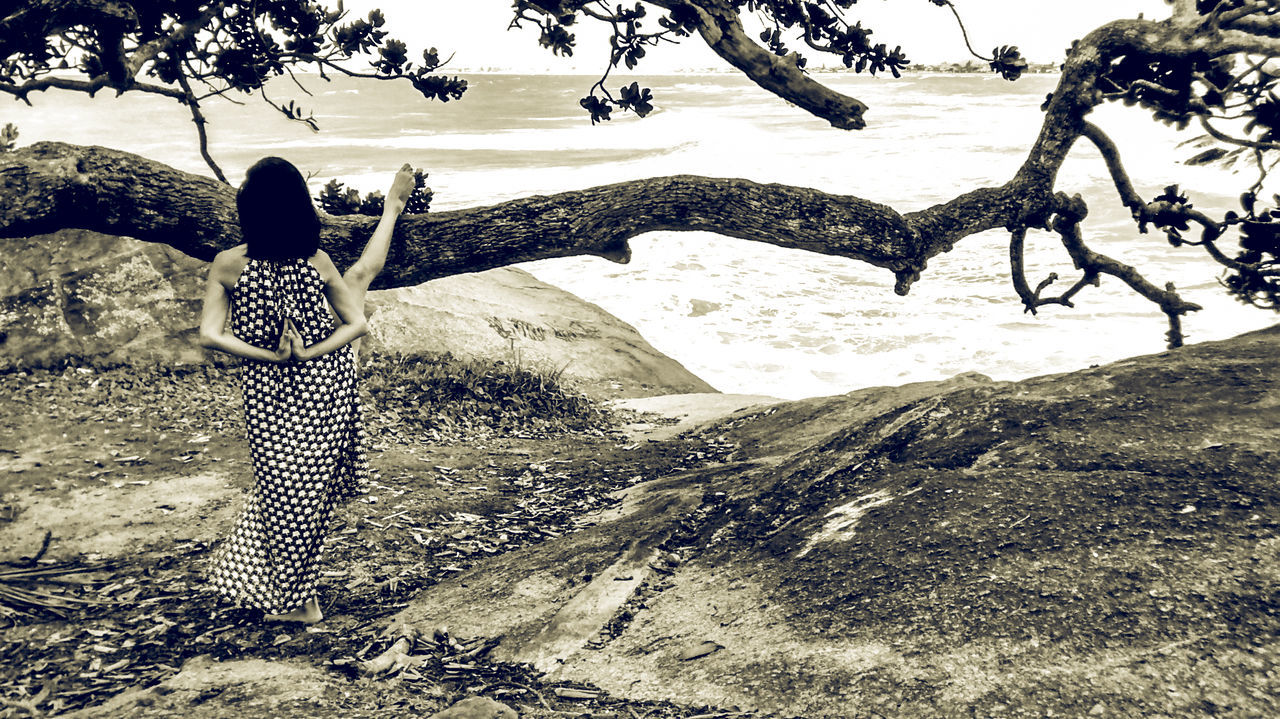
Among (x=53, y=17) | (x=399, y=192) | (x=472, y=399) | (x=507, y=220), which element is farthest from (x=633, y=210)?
(x=472, y=399)

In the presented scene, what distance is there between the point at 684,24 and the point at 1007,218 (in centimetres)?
264

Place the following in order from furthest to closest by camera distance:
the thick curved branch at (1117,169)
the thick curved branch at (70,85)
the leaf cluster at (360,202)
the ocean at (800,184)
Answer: the ocean at (800,184)
the thick curved branch at (1117,169)
the leaf cluster at (360,202)
the thick curved branch at (70,85)

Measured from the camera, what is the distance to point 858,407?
7223mm

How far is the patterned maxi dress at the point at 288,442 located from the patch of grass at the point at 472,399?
3356mm

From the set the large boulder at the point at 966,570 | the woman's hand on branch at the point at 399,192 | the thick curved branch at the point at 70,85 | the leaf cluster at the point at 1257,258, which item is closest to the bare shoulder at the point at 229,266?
the woman's hand on branch at the point at 399,192

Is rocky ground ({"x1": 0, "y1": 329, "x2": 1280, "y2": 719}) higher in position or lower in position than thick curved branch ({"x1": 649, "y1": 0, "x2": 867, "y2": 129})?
lower

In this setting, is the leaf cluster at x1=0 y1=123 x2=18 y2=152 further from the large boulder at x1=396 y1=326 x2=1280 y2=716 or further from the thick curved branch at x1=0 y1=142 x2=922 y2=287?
the large boulder at x1=396 y1=326 x2=1280 y2=716

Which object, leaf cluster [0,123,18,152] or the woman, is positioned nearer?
the woman

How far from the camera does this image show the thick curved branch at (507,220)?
4730mm

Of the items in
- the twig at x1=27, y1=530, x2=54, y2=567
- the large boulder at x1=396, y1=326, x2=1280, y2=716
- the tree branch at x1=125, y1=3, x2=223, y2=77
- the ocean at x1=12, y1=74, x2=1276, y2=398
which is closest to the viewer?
the large boulder at x1=396, y1=326, x2=1280, y2=716

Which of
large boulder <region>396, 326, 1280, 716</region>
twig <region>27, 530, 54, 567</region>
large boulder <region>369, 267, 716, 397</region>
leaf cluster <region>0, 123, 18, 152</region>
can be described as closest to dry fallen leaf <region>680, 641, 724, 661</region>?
large boulder <region>396, 326, 1280, 716</region>

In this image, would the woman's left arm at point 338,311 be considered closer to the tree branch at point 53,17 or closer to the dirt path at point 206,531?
the dirt path at point 206,531

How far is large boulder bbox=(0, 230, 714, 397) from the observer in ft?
26.8

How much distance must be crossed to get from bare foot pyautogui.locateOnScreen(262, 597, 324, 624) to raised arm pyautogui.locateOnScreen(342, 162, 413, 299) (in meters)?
1.46
